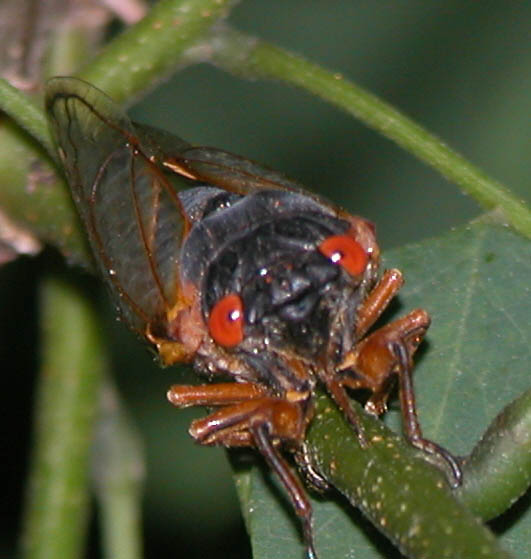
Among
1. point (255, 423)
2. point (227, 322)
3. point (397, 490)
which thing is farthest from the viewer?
point (227, 322)

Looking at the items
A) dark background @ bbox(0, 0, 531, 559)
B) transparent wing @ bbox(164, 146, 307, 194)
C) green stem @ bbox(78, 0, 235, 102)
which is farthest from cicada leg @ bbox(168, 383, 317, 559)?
dark background @ bbox(0, 0, 531, 559)

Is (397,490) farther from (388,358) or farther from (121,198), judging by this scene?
(121,198)

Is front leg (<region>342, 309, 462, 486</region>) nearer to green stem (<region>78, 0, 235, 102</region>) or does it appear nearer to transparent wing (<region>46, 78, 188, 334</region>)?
transparent wing (<region>46, 78, 188, 334</region>)

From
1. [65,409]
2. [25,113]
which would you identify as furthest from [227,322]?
[65,409]

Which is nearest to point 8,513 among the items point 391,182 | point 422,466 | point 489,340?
point 391,182

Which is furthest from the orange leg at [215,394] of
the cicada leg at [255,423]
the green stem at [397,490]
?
the green stem at [397,490]

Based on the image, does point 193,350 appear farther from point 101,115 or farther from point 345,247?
point 101,115
